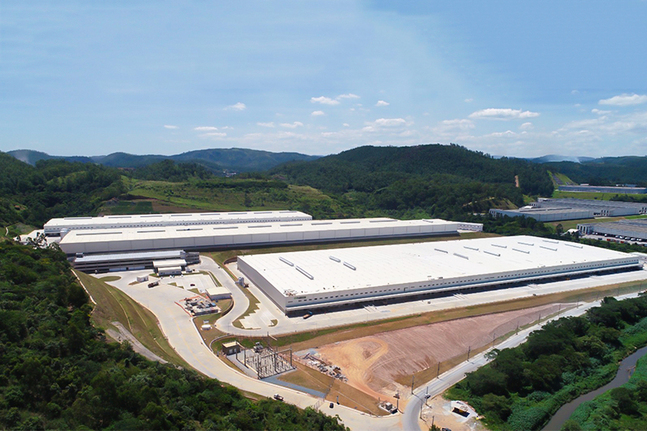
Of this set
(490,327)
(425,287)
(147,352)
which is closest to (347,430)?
(147,352)

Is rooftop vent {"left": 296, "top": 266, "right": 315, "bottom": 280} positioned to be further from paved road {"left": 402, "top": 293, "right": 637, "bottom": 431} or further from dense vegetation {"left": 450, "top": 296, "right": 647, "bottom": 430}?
dense vegetation {"left": 450, "top": 296, "right": 647, "bottom": 430}

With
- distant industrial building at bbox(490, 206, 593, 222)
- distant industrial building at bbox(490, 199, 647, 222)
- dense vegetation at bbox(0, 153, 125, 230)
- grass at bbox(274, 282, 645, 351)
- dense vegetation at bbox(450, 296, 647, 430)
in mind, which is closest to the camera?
dense vegetation at bbox(450, 296, 647, 430)

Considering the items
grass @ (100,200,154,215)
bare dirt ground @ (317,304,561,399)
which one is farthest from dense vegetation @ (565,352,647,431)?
grass @ (100,200,154,215)

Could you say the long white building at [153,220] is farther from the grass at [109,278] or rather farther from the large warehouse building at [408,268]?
the large warehouse building at [408,268]

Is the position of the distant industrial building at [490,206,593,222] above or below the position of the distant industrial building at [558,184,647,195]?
below

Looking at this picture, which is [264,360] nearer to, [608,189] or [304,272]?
[304,272]

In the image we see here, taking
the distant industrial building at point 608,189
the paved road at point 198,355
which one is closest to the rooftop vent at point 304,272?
the paved road at point 198,355
